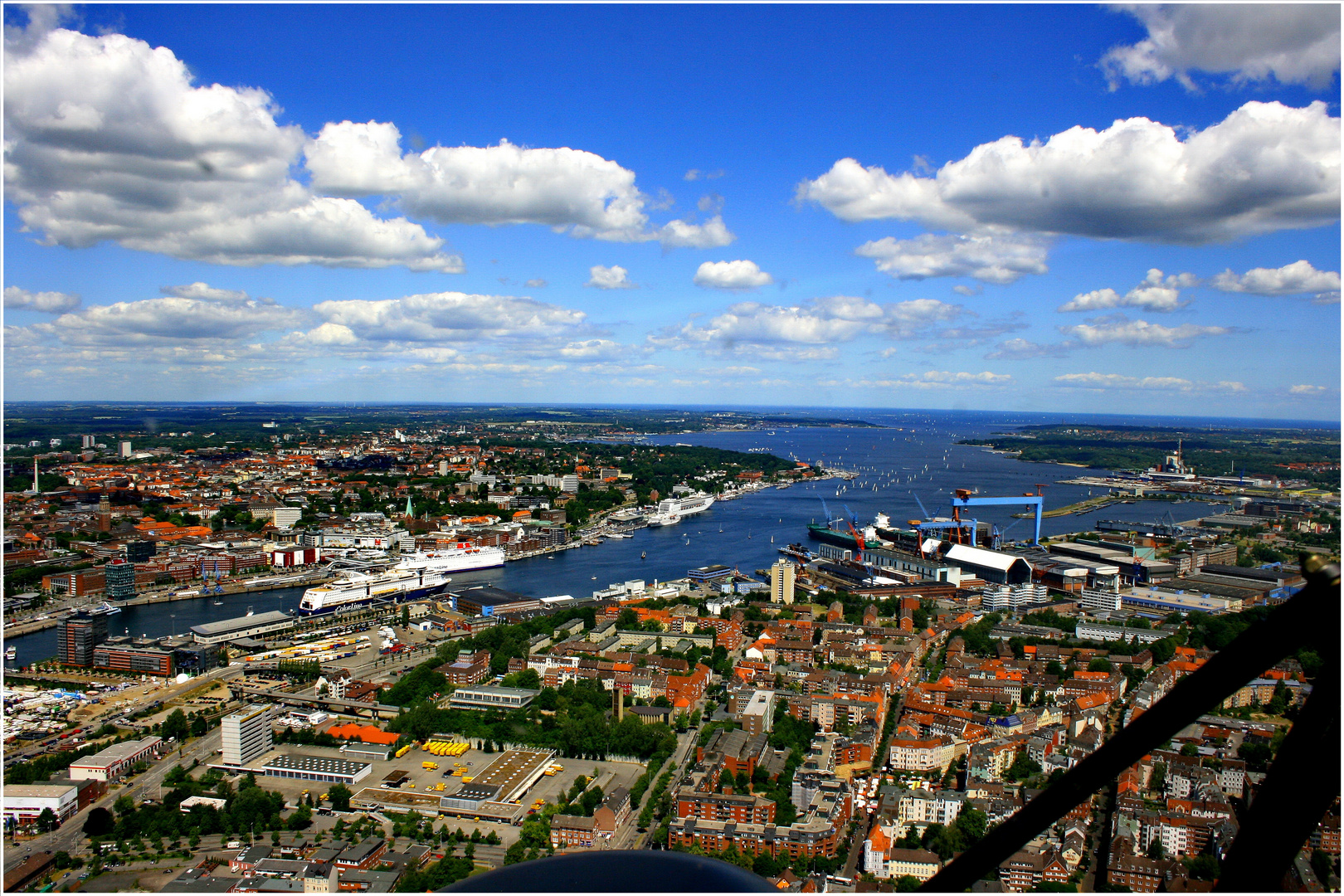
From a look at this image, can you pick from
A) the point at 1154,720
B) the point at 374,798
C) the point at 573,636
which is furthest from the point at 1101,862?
the point at 573,636

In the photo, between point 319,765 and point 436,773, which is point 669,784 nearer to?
point 436,773

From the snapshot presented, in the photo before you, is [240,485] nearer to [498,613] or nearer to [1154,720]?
[498,613]

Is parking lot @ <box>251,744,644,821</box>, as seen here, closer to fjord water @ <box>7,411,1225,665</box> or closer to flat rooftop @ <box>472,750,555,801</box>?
flat rooftop @ <box>472,750,555,801</box>

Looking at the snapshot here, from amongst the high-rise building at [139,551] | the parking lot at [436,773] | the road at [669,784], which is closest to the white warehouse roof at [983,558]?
the road at [669,784]

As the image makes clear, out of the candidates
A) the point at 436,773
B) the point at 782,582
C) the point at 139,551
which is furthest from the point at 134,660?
the point at 782,582

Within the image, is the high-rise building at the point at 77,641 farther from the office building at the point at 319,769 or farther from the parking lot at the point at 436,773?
the office building at the point at 319,769
